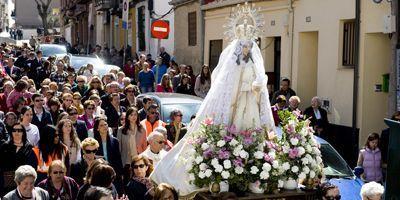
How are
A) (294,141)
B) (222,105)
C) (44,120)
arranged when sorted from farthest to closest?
1. (44,120)
2. (222,105)
3. (294,141)

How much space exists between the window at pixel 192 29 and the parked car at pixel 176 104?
11392 mm

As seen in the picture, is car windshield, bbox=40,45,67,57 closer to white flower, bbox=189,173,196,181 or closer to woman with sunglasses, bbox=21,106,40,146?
woman with sunglasses, bbox=21,106,40,146

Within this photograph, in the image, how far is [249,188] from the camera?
6.97 metres

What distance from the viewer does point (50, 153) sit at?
8969 millimetres

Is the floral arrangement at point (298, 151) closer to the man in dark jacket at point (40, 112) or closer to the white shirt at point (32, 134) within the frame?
the white shirt at point (32, 134)

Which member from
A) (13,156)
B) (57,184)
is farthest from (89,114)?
(57,184)

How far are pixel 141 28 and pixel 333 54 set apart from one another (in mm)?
18907

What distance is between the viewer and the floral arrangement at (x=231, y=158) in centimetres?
685

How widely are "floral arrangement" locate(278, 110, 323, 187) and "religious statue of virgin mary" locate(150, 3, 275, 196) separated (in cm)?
21

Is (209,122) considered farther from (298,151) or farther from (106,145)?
(106,145)

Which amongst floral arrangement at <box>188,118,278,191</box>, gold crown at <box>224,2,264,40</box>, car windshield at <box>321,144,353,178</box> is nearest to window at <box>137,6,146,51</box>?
car windshield at <box>321,144,353,178</box>

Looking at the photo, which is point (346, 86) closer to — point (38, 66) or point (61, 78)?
point (61, 78)

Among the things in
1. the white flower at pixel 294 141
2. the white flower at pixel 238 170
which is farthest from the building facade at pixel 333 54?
the white flower at pixel 238 170

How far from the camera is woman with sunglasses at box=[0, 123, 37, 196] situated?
8.59m
